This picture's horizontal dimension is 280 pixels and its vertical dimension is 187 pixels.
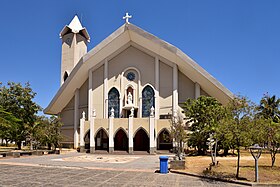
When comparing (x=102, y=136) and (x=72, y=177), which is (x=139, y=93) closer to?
(x=102, y=136)

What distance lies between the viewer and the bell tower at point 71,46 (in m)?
37.4

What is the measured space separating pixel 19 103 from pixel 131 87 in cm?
1479

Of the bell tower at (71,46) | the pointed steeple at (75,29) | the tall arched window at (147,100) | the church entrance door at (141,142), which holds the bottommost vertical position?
the church entrance door at (141,142)

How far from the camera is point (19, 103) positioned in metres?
36.2

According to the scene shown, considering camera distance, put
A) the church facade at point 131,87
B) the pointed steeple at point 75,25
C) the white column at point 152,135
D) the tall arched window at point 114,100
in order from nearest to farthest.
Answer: the white column at point 152,135, the church facade at point 131,87, the tall arched window at point 114,100, the pointed steeple at point 75,25

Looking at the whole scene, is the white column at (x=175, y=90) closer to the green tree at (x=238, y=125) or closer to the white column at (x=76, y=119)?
the white column at (x=76, y=119)

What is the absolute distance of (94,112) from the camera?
3058 centimetres

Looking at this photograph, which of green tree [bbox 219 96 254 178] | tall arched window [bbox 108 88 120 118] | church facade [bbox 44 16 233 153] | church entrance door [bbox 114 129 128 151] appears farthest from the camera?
tall arched window [bbox 108 88 120 118]

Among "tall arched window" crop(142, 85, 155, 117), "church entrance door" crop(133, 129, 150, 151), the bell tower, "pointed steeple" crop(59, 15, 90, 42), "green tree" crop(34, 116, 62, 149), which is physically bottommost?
"church entrance door" crop(133, 129, 150, 151)

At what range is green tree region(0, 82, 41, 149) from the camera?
116ft

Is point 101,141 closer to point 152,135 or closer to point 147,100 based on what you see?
point 147,100

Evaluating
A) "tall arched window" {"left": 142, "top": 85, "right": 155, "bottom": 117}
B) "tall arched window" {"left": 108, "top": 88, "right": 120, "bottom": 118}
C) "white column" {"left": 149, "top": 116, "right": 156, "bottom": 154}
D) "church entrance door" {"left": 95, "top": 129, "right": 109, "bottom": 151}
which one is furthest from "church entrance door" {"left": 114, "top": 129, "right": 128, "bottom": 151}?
"white column" {"left": 149, "top": 116, "right": 156, "bottom": 154}

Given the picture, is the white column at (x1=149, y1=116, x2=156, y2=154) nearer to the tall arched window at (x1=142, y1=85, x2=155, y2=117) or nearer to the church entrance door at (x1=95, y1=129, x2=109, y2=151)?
the tall arched window at (x1=142, y1=85, x2=155, y2=117)

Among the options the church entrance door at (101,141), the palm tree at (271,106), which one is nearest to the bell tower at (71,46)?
the church entrance door at (101,141)
